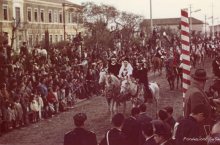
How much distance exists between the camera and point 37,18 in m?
66.6

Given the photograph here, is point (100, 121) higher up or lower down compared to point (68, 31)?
lower down

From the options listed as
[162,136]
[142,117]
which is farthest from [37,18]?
[162,136]

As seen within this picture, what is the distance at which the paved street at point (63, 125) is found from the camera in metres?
17.2

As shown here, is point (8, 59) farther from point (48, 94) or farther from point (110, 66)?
point (110, 66)

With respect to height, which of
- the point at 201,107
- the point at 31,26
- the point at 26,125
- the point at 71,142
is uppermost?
the point at 31,26

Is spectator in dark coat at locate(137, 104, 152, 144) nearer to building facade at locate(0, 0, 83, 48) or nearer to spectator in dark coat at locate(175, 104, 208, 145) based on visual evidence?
spectator in dark coat at locate(175, 104, 208, 145)

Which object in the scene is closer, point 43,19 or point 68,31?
point 43,19

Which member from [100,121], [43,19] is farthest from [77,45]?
[43,19]

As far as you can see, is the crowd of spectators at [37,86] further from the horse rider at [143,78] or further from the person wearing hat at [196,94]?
the person wearing hat at [196,94]

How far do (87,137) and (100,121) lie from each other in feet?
38.0

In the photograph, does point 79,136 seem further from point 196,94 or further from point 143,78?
point 143,78

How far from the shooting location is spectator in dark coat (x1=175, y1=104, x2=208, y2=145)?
7.11 m

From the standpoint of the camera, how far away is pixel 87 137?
8.80 metres

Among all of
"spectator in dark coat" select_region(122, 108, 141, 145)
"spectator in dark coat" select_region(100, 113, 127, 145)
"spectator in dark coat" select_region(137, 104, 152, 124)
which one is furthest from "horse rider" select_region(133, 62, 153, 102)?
"spectator in dark coat" select_region(100, 113, 127, 145)
